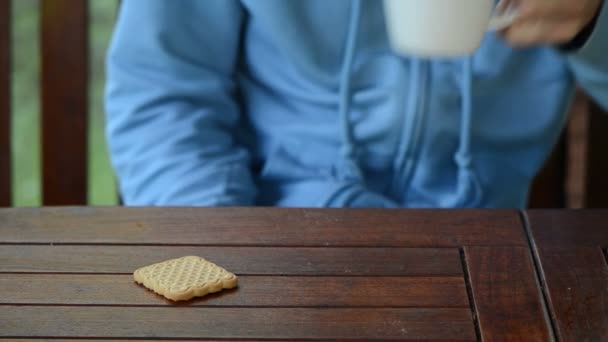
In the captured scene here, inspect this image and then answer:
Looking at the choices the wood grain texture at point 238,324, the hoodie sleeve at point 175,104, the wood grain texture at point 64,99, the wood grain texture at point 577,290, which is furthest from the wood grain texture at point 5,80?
the wood grain texture at point 577,290

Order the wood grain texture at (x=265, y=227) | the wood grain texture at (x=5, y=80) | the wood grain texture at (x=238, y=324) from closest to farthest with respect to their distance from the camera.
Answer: the wood grain texture at (x=238, y=324)
the wood grain texture at (x=265, y=227)
the wood grain texture at (x=5, y=80)

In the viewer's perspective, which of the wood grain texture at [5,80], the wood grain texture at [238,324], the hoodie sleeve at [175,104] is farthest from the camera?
the wood grain texture at [5,80]

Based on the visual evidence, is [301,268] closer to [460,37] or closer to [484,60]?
[460,37]

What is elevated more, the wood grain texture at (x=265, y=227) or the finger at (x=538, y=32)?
the finger at (x=538, y=32)

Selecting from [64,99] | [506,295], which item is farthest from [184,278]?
[64,99]

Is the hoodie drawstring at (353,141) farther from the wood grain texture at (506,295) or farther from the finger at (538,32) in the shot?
the wood grain texture at (506,295)

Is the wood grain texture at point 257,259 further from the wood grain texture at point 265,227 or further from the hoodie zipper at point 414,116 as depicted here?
the hoodie zipper at point 414,116

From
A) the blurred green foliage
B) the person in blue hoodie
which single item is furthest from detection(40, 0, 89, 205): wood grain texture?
the blurred green foliage

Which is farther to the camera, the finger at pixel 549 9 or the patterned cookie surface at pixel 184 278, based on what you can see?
the finger at pixel 549 9

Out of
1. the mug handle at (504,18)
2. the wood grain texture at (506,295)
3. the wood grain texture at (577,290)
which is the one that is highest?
the mug handle at (504,18)
